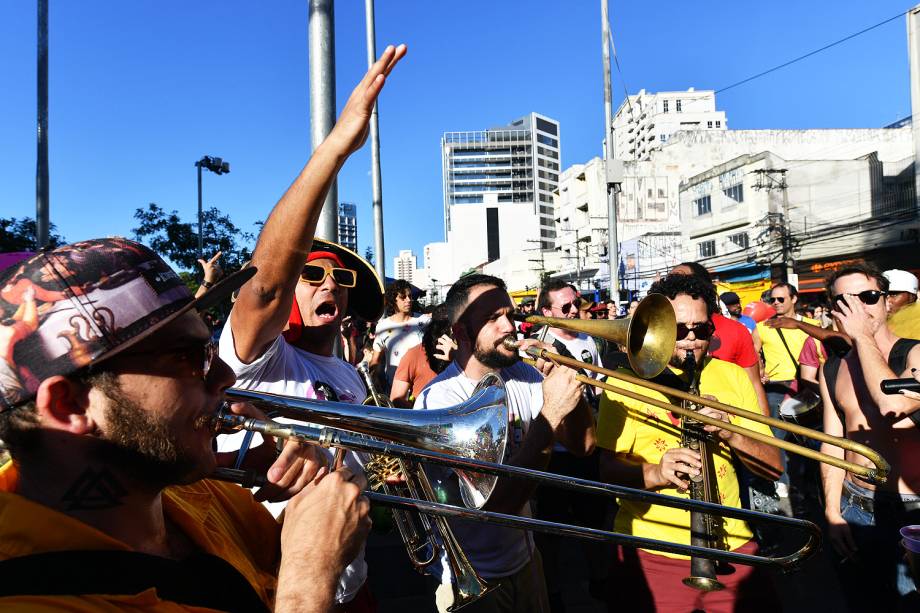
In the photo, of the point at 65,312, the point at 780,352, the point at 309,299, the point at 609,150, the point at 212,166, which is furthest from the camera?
the point at 212,166

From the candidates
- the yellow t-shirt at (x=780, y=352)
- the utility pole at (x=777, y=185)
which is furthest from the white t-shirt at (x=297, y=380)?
the utility pole at (x=777, y=185)

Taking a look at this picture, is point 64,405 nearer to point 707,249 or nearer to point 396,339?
point 396,339

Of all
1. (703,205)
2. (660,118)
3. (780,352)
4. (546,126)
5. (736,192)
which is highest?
(546,126)

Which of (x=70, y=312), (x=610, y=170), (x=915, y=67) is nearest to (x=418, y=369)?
(x=70, y=312)

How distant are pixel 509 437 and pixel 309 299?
1117 mm

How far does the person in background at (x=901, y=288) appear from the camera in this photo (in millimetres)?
4168

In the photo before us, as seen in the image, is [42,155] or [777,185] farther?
[777,185]

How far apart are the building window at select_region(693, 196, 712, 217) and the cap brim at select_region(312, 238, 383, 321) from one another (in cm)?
4769

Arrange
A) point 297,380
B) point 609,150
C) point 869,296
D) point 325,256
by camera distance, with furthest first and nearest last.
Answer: point 609,150 → point 869,296 → point 325,256 → point 297,380

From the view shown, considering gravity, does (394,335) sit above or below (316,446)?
above

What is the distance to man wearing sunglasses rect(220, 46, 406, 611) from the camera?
170 cm

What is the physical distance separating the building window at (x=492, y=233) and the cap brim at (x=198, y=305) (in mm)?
116103

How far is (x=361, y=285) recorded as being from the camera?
3043 mm

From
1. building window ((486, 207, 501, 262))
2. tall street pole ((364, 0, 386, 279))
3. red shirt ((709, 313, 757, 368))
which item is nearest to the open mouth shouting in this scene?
red shirt ((709, 313, 757, 368))
